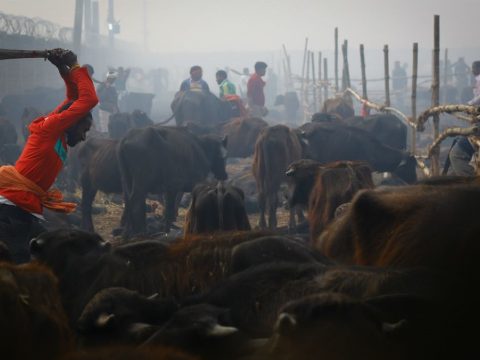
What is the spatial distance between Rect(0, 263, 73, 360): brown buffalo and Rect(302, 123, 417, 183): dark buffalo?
28.4 ft

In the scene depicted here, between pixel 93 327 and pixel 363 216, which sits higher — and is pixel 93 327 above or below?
below

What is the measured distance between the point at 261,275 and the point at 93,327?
85 centimetres

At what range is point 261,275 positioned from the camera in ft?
11.6

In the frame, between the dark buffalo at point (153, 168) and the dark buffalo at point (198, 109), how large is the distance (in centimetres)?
730

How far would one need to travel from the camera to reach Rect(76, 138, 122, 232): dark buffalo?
1056cm

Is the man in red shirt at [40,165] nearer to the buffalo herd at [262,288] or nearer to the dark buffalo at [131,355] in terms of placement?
the buffalo herd at [262,288]

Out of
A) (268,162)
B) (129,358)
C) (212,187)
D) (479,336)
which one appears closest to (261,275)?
(479,336)

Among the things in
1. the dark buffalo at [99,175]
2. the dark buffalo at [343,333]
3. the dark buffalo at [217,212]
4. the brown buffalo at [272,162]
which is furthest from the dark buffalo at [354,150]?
the dark buffalo at [343,333]

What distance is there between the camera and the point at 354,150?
11.8 meters

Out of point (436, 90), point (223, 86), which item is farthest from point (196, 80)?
point (436, 90)

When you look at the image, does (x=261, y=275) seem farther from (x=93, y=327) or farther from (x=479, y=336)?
(x=479, y=336)

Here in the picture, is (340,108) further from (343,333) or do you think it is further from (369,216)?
(343,333)

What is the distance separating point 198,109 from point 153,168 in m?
7.99

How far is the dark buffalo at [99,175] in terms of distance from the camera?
34.7ft
